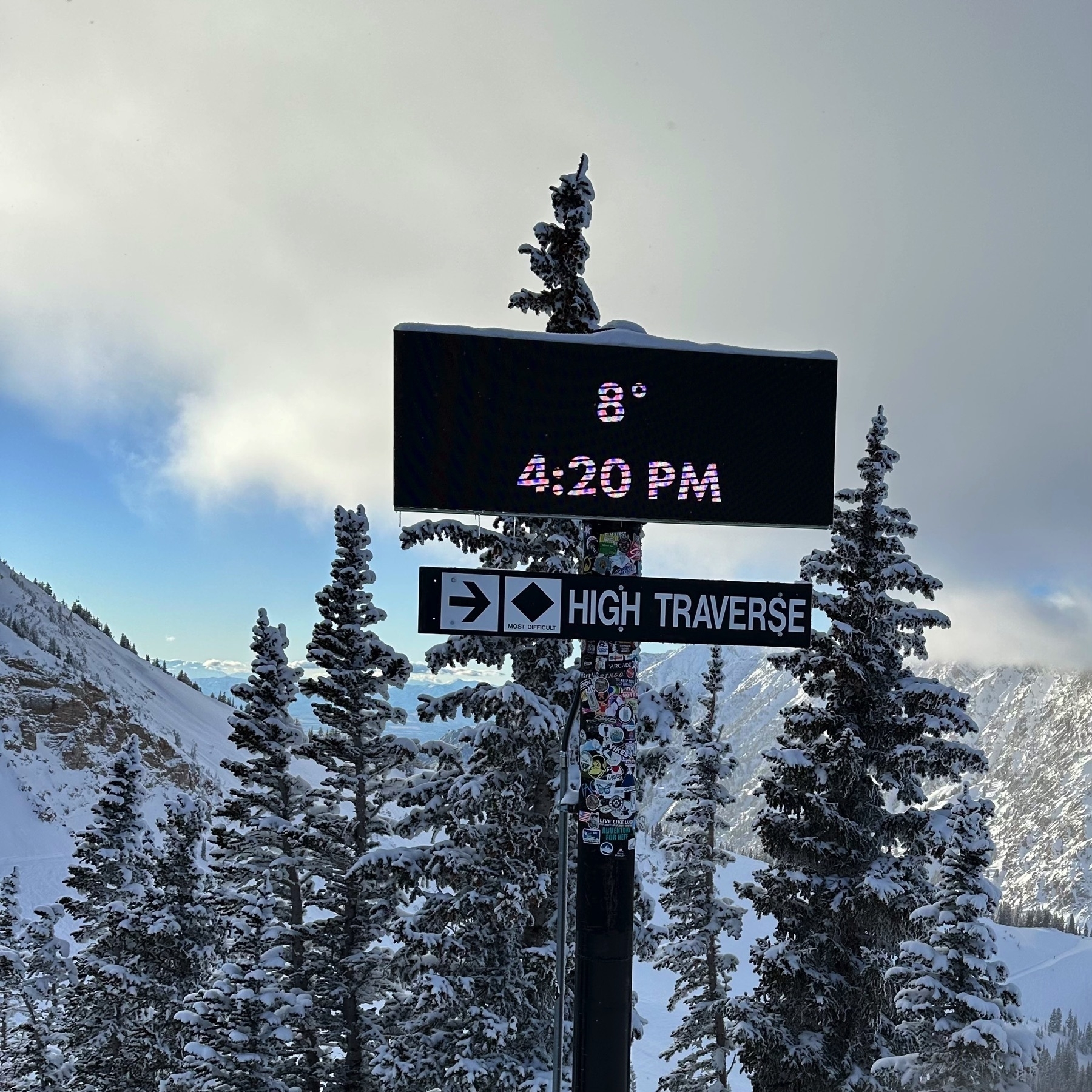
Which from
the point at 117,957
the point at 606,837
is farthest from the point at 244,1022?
the point at 606,837

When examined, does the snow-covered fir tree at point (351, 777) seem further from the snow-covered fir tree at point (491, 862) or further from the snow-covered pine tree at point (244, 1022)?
the snow-covered fir tree at point (491, 862)

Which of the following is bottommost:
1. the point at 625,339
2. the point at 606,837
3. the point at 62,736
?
the point at 606,837

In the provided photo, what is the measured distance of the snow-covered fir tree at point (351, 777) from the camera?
15047 millimetres

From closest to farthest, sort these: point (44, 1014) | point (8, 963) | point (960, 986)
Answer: point (960, 986)
point (8, 963)
point (44, 1014)

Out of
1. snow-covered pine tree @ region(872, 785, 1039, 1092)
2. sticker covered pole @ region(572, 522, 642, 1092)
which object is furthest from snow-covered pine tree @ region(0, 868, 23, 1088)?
snow-covered pine tree @ region(872, 785, 1039, 1092)

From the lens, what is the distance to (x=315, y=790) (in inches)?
631

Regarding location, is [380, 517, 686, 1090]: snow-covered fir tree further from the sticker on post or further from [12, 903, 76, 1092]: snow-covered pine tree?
[12, 903, 76, 1092]: snow-covered pine tree

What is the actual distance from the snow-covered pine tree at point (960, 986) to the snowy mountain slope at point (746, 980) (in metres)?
0.59

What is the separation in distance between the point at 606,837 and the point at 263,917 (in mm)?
10020

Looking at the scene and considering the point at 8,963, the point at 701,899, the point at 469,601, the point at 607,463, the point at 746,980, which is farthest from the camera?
the point at 746,980

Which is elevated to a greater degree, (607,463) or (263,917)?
(607,463)

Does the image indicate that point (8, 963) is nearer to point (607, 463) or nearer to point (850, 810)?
point (850, 810)

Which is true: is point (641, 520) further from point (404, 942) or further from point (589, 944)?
point (404, 942)

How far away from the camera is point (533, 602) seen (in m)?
6.16
